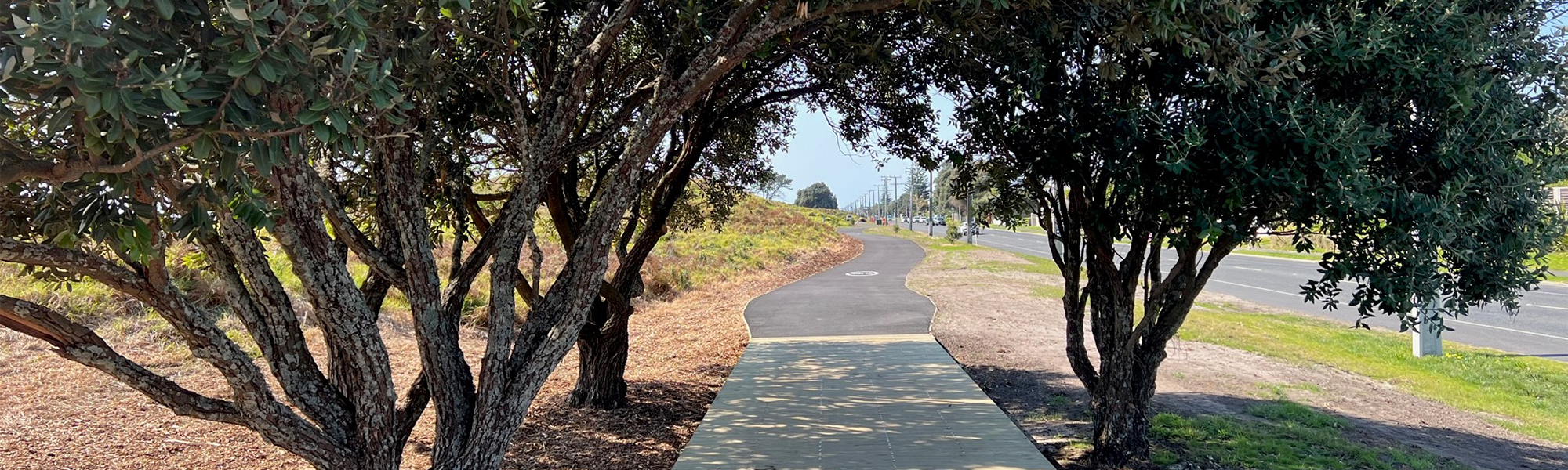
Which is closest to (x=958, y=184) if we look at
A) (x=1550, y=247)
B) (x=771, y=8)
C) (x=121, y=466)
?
(x=771, y=8)

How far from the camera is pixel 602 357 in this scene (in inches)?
327

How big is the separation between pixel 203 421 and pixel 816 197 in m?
118

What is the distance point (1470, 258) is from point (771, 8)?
383cm

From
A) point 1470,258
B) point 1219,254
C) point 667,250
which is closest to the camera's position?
point 1470,258

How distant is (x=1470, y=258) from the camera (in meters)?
4.29

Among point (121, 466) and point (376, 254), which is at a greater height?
point (376, 254)

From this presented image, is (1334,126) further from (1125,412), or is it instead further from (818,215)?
(818,215)

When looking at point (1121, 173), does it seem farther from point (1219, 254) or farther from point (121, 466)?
point (121, 466)

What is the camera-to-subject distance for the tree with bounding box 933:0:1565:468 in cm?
417

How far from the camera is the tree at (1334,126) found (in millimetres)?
4168

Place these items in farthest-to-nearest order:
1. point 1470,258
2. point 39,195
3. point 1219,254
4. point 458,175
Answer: point 458,175 → point 1219,254 → point 1470,258 → point 39,195

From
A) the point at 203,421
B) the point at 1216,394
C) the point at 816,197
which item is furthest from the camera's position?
the point at 816,197

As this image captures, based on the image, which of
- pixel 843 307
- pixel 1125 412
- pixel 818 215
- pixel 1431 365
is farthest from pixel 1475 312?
pixel 818 215

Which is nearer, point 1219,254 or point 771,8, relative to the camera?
point 771,8
